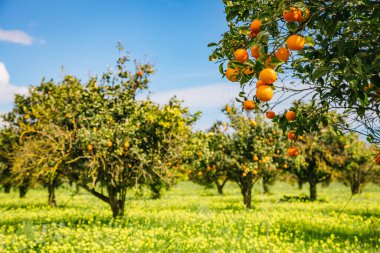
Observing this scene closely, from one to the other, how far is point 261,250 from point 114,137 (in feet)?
17.1

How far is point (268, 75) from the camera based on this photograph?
2.42 m

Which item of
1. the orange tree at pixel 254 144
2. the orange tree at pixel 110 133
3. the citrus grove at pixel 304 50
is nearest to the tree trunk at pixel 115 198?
the orange tree at pixel 110 133

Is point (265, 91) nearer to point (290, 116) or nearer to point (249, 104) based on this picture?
point (249, 104)

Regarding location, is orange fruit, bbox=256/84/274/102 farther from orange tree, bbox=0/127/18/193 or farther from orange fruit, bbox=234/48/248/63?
orange tree, bbox=0/127/18/193

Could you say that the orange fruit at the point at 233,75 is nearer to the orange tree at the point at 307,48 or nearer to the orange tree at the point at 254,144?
the orange tree at the point at 307,48

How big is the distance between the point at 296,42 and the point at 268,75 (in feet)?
1.25

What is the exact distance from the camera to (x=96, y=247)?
7141mm

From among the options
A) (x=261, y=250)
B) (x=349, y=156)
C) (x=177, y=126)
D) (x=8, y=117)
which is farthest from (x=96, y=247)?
(x=349, y=156)

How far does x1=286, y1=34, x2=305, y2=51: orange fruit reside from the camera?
2.53 metres

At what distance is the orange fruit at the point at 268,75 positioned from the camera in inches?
94.9

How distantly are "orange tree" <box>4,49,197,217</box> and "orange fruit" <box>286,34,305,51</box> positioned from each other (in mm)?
7327

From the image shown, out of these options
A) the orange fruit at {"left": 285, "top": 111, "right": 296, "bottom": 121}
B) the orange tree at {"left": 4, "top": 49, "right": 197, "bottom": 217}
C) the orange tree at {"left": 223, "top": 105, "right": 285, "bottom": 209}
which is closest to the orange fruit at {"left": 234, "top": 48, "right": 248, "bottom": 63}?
the orange fruit at {"left": 285, "top": 111, "right": 296, "bottom": 121}

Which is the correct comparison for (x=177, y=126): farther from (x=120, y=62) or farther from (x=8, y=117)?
(x=8, y=117)

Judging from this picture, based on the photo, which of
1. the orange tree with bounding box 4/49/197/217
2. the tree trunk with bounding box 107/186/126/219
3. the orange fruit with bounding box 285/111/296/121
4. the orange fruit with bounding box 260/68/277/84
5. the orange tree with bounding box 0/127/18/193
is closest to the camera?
the orange fruit with bounding box 260/68/277/84
